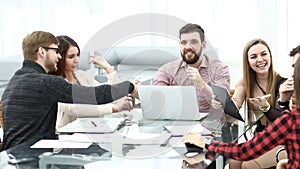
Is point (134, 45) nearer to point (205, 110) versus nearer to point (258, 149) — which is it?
point (205, 110)

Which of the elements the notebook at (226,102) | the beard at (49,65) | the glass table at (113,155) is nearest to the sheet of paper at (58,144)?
the glass table at (113,155)

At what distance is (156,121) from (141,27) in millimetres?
3423

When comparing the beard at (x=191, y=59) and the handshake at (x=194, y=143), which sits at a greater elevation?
the beard at (x=191, y=59)

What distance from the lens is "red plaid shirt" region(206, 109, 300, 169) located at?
1.95m

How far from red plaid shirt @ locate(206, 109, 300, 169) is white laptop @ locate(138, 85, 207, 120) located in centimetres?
98

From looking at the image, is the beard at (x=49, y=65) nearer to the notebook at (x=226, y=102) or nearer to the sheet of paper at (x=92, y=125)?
the sheet of paper at (x=92, y=125)

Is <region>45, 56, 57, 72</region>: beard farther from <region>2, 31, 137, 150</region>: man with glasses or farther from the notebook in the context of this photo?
the notebook

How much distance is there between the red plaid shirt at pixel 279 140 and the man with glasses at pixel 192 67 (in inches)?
60.7

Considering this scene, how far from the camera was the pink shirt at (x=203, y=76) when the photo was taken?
11.4ft

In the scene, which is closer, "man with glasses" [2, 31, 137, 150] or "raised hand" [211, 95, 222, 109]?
"man with glasses" [2, 31, 137, 150]

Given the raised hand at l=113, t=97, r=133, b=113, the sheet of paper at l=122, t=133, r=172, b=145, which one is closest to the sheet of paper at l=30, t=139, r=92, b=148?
the sheet of paper at l=122, t=133, r=172, b=145

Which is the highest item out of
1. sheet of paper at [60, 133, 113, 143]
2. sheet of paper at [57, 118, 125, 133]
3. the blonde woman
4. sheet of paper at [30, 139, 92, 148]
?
the blonde woman

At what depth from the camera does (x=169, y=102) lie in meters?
3.08

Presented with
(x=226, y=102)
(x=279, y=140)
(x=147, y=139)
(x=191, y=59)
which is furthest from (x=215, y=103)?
(x=279, y=140)
